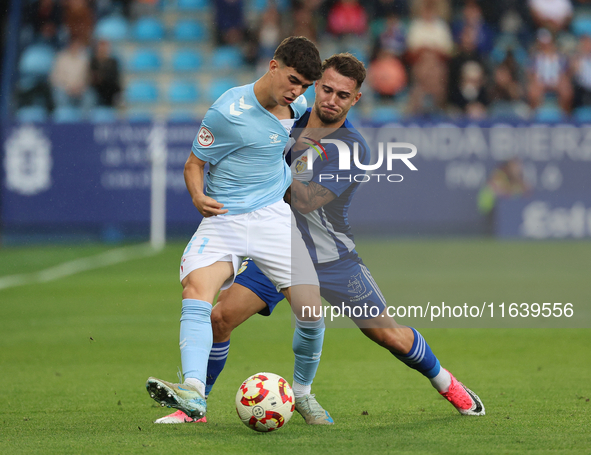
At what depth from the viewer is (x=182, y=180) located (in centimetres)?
1523

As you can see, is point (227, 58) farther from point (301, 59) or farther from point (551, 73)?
point (301, 59)

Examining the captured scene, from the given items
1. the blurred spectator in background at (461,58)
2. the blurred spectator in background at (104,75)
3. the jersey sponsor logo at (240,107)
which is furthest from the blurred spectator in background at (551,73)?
the jersey sponsor logo at (240,107)

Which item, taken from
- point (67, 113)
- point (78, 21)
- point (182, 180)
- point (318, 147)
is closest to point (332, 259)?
point (318, 147)

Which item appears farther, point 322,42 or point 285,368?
point 322,42

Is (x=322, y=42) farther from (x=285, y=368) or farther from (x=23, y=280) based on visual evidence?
(x=285, y=368)

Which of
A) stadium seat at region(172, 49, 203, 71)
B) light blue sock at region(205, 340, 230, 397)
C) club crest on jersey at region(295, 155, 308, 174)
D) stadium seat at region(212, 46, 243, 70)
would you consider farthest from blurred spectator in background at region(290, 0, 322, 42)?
light blue sock at region(205, 340, 230, 397)

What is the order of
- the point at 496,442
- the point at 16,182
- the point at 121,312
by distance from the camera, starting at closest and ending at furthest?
the point at 496,442 → the point at 121,312 → the point at 16,182

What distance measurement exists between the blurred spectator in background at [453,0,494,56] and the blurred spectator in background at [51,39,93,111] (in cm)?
700

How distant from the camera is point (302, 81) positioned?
4375mm

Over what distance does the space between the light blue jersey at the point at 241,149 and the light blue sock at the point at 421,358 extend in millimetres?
1062

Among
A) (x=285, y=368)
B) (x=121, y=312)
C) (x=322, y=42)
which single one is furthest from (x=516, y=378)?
(x=322, y=42)

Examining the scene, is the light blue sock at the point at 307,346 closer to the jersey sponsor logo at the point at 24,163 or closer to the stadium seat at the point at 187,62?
the jersey sponsor logo at the point at 24,163

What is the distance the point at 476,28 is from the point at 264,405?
1400cm

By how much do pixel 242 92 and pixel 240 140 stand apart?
0.82 feet
